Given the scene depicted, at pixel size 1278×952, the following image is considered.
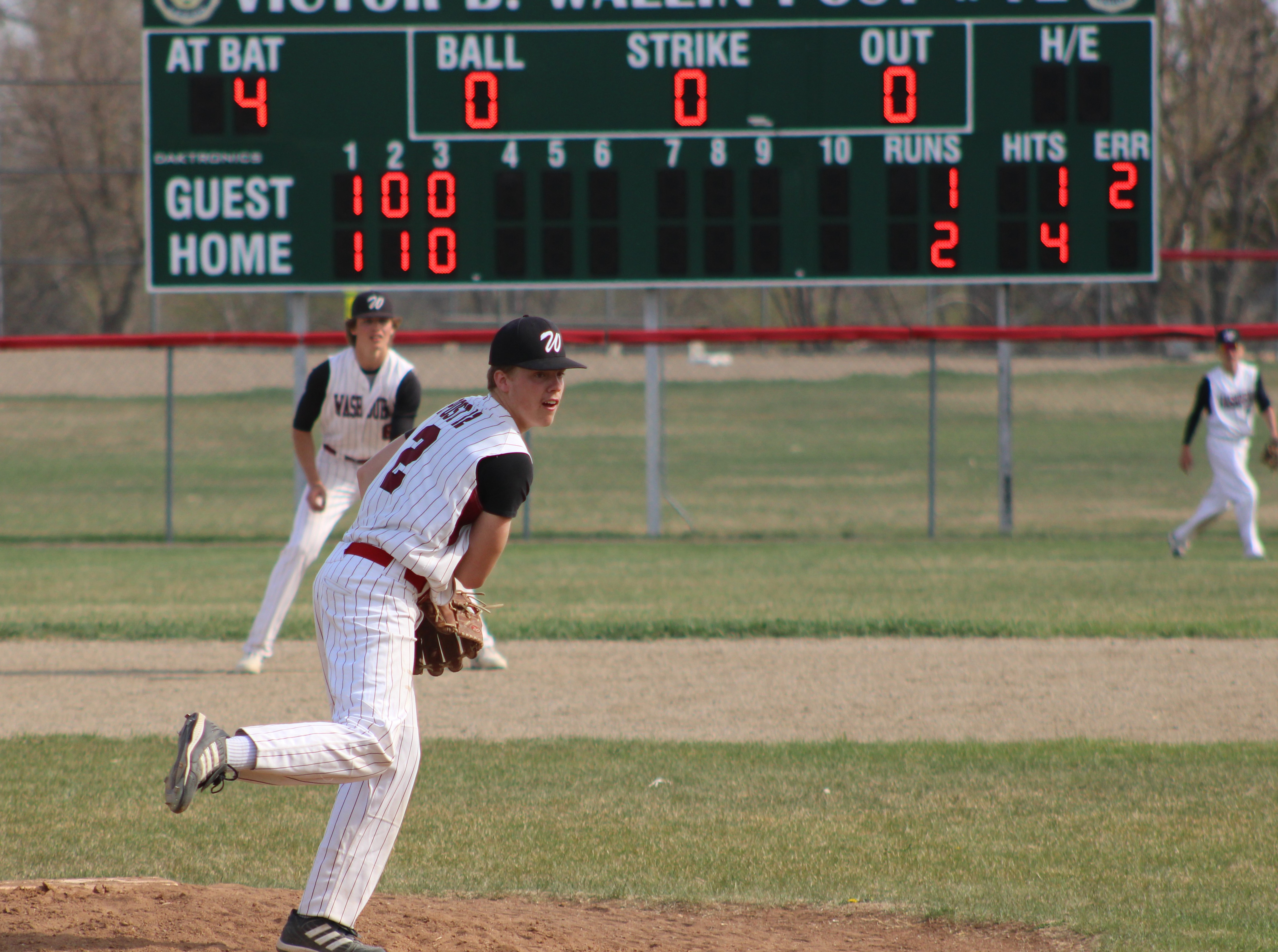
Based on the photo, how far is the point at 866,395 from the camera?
100 ft

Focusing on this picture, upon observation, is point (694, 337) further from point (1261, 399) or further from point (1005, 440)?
point (1261, 399)

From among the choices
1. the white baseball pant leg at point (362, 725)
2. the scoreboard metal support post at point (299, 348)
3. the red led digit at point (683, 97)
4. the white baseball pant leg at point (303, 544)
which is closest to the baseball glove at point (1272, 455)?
the red led digit at point (683, 97)

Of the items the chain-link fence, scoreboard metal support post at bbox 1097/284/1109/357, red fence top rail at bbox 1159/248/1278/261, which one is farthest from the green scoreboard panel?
red fence top rail at bbox 1159/248/1278/261

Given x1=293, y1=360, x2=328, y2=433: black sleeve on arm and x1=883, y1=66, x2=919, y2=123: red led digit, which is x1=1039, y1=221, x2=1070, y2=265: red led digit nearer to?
x1=883, y1=66, x2=919, y2=123: red led digit

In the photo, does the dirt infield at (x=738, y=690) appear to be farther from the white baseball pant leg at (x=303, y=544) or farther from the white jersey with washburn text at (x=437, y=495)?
the white jersey with washburn text at (x=437, y=495)

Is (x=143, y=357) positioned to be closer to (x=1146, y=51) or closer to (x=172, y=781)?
(x=1146, y=51)

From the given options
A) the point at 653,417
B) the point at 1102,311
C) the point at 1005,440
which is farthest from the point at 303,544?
the point at 1102,311

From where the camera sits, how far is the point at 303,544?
24.5 feet

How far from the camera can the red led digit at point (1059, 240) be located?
14.4m

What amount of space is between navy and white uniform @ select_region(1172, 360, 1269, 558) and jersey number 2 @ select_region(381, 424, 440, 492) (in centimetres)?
1014

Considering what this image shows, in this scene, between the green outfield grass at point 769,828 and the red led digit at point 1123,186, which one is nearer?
the green outfield grass at point 769,828

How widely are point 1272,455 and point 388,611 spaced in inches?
419

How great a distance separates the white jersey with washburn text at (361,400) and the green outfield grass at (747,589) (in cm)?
204

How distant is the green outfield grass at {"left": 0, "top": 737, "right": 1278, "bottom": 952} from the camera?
4.37 metres
